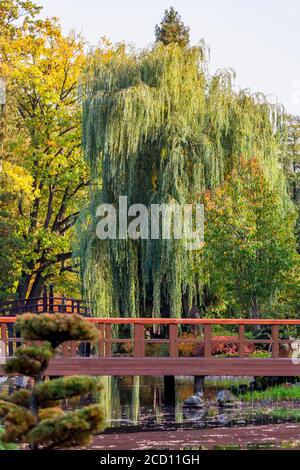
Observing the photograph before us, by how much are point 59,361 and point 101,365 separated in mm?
837

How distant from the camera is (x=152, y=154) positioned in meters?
28.0

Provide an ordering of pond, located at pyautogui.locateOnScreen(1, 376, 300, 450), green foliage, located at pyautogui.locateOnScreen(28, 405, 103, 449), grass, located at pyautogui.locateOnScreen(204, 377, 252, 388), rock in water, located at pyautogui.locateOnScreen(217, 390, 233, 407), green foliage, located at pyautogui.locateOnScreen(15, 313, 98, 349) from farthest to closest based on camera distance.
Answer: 1. grass, located at pyautogui.locateOnScreen(204, 377, 252, 388)
2. rock in water, located at pyautogui.locateOnScreen(217, 390, 233, 407)
3. pond, located at pyautogui.locateOnScreen(1, 376, 300, 450)
4. green foliage, located at pyautogui.locateOnScreen(15, 313, 98, 349)
5. green foliage, located at pyautogui.locateOnScreen(28, 405, 103, 449)

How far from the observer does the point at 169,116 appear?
27984mm

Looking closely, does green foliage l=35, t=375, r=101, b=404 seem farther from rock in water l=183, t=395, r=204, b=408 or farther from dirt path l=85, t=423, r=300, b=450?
rock in water l=183, t=395, r=204, b=408

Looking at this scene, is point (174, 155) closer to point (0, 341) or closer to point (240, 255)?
point (240, 255)

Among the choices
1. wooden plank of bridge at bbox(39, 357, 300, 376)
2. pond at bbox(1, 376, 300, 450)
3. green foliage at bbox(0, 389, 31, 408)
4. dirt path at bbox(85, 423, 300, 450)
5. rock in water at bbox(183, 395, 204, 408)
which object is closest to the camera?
green foliage at bbox(0, 389, 31, 408)

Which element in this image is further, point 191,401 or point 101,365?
point 191,401

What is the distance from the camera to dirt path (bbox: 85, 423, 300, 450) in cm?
1945

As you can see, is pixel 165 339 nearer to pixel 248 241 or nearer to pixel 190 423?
pixel 190 423

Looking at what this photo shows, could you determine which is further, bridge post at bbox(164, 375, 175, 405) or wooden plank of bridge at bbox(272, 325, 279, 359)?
bridge post at bbox(164, 375, 175, 405)

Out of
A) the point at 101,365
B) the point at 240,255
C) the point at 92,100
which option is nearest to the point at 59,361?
the point at 101,365

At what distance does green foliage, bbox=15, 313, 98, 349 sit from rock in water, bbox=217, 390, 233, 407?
43.6 feet

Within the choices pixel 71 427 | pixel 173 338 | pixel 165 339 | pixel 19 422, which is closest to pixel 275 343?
pixel 173 338

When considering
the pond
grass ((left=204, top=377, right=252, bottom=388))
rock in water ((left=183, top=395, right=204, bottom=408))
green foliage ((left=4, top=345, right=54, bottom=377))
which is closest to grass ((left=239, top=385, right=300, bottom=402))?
the pond
